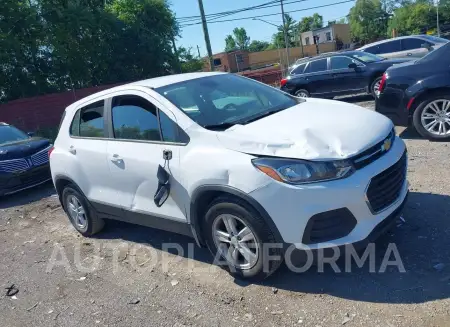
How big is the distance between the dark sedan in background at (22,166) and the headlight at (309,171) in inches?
247

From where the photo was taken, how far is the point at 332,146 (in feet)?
10.2

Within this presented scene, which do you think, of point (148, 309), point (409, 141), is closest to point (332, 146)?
point (148, 309)

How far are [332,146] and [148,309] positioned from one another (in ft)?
6.57

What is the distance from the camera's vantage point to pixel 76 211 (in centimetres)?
527

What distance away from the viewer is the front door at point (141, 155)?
373 cm

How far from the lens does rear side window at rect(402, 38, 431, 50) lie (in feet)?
47.8

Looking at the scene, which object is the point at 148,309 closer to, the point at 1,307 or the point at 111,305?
the point at 111,305

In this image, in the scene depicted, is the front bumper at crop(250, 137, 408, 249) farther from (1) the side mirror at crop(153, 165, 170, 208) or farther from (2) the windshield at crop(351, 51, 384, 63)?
(2) the windshield at crop(351, 51, 384, 63)

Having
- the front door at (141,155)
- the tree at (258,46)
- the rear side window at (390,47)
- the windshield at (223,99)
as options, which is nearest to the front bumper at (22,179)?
the front door at (141,155)

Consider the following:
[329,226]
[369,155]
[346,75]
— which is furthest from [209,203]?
[346,75]

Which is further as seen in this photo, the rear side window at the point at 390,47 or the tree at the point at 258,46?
the tree at the point at 258,46

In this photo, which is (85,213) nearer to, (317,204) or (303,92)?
(317,204)

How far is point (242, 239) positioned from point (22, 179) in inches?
238

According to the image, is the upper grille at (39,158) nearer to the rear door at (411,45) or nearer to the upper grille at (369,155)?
the upper grille at (369,155)
